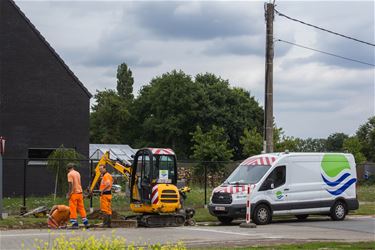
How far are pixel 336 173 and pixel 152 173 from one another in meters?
7.51

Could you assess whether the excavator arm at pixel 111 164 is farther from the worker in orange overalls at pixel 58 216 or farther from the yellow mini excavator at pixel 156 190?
the worker in orange overalls at pixel 58 216

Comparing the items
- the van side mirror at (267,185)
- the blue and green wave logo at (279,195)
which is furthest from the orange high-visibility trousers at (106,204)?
the blue and green wave logo at (279,195)

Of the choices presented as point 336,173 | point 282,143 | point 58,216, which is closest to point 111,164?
point 58,216

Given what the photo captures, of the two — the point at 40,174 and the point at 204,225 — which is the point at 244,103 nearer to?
the point at 40,174

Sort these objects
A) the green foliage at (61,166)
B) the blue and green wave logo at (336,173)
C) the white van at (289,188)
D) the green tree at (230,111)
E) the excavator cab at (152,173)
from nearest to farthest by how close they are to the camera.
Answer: the excavator cab at (152,173) < the white van at (289,188) < the blue and green wave logo at (336,173) < the green foliage at (61,166) < the green tree at (230,111)

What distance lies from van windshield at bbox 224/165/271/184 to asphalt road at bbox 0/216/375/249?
1677 mm

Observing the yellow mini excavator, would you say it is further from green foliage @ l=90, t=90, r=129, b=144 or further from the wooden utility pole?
green foliage @ l=90, t=90, r=129, b=144

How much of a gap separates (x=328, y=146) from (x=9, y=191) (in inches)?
4157

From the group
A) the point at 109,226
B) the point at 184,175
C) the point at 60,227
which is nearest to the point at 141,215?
the point at 109,226

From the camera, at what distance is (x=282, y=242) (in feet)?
52.0

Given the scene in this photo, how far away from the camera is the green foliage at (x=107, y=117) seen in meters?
84.2

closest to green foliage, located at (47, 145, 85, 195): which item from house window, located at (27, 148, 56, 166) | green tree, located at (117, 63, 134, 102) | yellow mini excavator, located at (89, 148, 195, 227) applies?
house window, located at (27, 148, 56, 166)

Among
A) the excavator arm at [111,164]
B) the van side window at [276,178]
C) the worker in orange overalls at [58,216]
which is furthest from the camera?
the van side window at [276,178]

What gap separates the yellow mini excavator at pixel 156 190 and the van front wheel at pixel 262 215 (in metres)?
2.25
